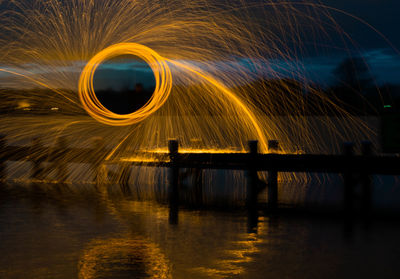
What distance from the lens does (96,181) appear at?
18.8 meters

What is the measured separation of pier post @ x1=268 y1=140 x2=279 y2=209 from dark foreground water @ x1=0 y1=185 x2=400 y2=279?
1.72 meters

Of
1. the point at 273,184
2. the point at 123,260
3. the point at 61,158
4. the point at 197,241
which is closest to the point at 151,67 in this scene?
the point at 61,158

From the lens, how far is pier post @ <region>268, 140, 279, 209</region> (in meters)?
14.5

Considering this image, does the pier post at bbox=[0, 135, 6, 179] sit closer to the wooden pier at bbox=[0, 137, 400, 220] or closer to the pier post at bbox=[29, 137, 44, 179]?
the pier post at bbox=[29, 137, 44, 179]

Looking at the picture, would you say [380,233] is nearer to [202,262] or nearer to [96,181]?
[202,262]

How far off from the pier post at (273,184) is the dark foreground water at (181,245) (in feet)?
5.65

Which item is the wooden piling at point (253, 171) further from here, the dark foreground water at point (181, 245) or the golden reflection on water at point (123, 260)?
the golden reflection on water at point (123, 260)

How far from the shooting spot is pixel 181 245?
943 centimetres

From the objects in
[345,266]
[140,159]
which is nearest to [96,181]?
[140,159]

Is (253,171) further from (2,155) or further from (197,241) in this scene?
(2,155)

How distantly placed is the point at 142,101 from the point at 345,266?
13673 mm

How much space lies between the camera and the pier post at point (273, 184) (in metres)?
14.5

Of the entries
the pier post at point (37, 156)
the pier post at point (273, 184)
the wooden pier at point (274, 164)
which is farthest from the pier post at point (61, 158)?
the pier post at point (273, 184)

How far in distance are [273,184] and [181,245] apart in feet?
24.7
